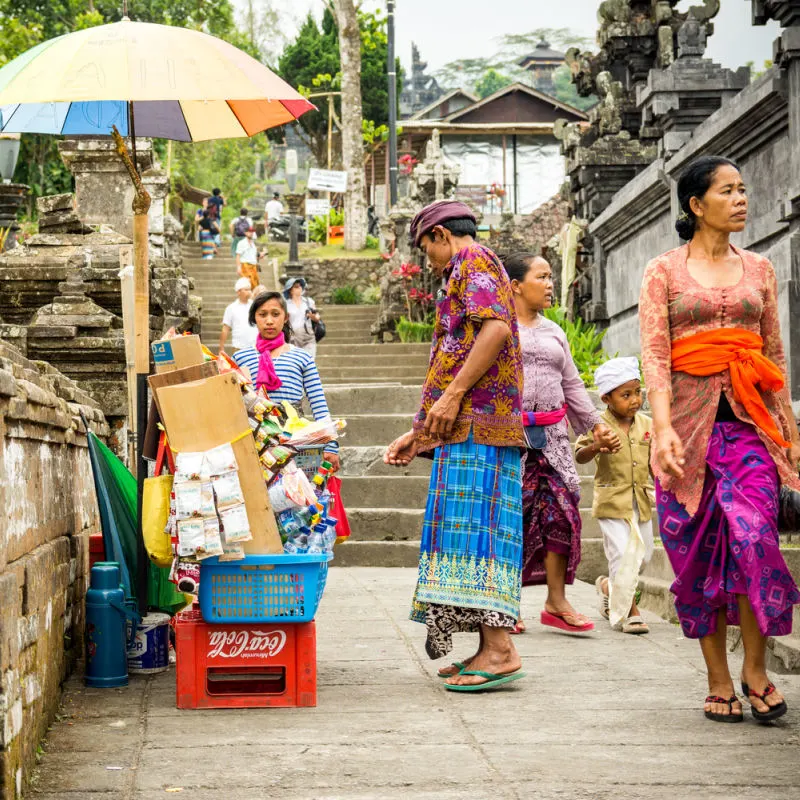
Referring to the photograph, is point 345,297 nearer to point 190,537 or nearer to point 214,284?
point 214,284

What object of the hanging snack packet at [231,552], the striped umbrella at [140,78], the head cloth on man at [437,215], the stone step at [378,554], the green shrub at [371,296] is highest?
the striped umbrella at [140,78]

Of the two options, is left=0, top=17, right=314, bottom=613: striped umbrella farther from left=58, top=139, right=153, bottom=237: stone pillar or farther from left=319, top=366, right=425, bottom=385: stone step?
left=319, top=366, right=425, bottom=385: stone step

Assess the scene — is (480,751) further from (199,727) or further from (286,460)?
(286,460)

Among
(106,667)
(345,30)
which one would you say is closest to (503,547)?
(106,667)

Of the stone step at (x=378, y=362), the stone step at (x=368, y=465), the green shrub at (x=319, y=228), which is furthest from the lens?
the green shrub at (x=319, y=228)

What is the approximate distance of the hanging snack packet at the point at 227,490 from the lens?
450 centimetres

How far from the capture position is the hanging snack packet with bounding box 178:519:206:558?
4410mm

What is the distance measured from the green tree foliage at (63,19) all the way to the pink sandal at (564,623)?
27712 millimetres

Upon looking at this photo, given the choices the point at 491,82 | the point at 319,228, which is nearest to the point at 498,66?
the point at 491,82

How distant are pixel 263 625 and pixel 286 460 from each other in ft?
2.15

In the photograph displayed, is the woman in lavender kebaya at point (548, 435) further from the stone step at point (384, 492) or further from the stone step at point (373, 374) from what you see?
the stone step at point (373, 374)

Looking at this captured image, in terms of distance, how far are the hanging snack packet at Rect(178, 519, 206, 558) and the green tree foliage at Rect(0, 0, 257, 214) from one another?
2874cm

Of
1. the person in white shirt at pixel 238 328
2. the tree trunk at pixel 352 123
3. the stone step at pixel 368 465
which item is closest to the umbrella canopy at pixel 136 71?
the stone step at pixel 368 465

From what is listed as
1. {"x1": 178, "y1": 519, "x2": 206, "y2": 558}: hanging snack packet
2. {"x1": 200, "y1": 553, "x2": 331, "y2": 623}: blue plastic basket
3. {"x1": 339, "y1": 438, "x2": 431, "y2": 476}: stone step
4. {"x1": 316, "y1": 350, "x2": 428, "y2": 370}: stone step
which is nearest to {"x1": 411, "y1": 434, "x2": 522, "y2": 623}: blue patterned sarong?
{"x1": 200, "y1": 553, "x2": 331, "y2": 623}: blue plastic basket
